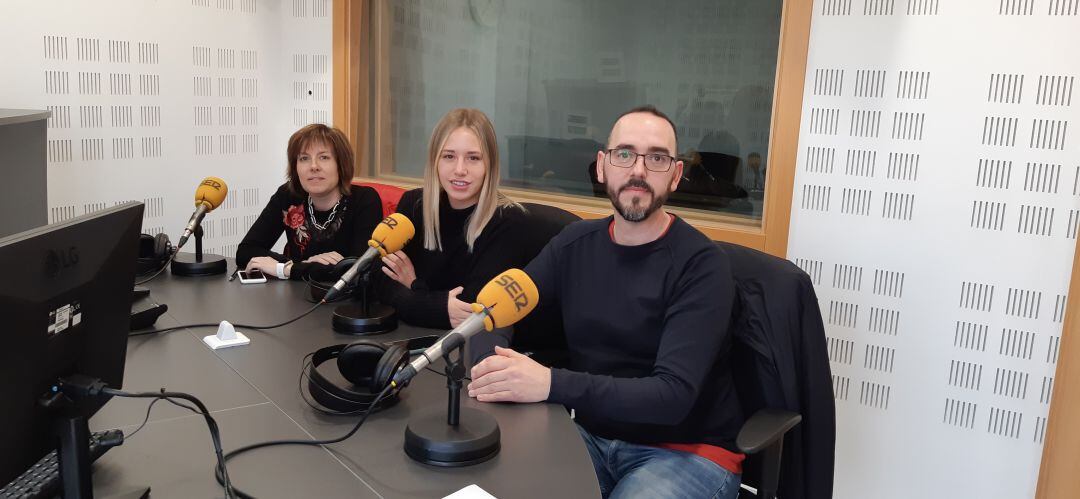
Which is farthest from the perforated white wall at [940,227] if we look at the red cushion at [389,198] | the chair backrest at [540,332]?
the red cushion at [389,198]

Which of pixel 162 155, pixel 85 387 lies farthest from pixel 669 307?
pixel 162 155

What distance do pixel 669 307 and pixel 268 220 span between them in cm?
188

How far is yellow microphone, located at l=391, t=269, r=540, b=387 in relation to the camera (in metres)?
1.39

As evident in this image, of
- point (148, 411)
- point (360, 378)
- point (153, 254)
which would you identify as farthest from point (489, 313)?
point (153, 254)

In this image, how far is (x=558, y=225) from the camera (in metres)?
2.58

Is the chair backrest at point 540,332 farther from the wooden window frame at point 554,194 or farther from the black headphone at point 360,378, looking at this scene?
the wooden window frame at point 554,194

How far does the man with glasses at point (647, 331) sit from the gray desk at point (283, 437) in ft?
0.88

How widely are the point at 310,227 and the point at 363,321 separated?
114cm

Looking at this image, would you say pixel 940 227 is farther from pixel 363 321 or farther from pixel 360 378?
pixel 360 378

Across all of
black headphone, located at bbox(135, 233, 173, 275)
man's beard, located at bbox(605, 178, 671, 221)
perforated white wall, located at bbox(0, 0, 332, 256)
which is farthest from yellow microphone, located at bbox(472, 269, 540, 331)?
perforated white wall, located at bbox(0, 0, 332, 256)

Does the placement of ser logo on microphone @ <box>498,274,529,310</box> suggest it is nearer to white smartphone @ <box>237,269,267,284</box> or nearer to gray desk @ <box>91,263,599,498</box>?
gray desk @ <box>91,263,599,498</box>

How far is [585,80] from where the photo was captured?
366cm

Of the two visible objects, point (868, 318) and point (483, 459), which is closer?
point (483, 459)

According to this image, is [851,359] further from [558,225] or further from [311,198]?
[311,198]
